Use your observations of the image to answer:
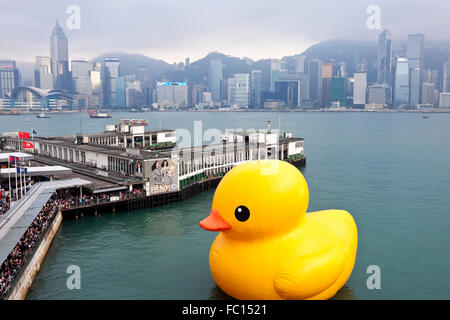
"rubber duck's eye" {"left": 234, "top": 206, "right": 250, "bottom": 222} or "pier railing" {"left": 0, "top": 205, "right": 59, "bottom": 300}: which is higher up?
"rubber duck's eye" {"left": 234, "top": 206, "right": 250, "bottom": 222}

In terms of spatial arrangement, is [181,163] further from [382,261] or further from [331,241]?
[331,241]

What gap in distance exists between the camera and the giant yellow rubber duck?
16062 millimetres

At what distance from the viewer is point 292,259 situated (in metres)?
16.3

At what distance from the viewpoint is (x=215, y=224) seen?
1623 cm

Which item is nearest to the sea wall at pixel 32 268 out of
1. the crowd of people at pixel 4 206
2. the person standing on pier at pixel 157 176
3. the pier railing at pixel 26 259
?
the pier railing at pixel 26 259

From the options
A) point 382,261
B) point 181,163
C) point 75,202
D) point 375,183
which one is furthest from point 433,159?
point 75,202

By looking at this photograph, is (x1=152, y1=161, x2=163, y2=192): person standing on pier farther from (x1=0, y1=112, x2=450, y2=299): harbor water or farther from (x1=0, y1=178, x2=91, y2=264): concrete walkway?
(x1=0, y1=178, x2=91, y2=264): concrete walkway

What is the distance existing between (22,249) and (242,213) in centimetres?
1528

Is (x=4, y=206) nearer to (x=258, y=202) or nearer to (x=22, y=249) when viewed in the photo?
(x=22, y=249)

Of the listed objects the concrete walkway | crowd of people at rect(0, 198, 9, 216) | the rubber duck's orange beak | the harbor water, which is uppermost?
the rubber duck's orange beak

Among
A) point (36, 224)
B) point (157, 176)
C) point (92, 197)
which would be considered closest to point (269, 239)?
point (36, 224)

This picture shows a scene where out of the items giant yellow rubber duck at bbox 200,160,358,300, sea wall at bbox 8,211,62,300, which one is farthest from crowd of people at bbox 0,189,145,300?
giant yellow rubber duck at bbox 200,160,358,300

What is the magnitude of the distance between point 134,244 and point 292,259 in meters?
15.6

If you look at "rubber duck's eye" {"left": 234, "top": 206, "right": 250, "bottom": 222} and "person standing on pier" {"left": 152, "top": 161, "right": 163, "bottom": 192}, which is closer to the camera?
"rubber duck's eye" {"left": 234, "top": 206, "right": 250, "bottom": 222}
